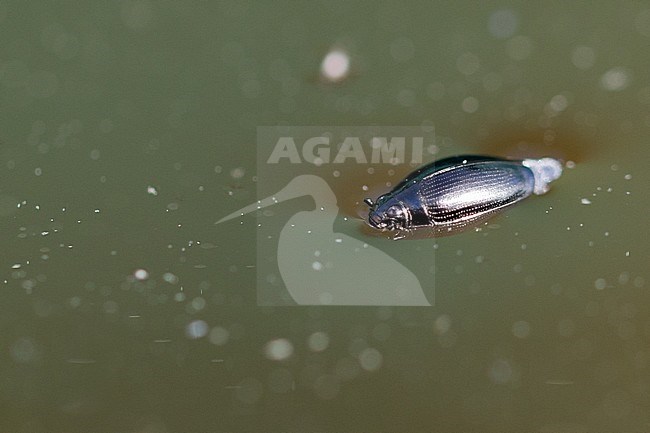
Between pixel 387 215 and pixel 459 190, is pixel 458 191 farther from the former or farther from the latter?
pixel 387 215

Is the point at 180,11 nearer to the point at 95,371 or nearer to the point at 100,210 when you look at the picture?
the point at 100,210

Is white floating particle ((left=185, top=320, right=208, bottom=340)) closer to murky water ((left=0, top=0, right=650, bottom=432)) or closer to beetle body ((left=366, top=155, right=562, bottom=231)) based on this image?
murky water ((left=0, top=0, right=650, bottom=432))

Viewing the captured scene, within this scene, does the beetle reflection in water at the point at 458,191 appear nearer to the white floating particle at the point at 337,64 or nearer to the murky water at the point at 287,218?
the murky water at the point at 287,218

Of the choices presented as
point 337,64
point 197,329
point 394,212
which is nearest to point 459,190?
point 394,212

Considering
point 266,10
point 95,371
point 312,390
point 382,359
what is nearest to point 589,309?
point 382,359

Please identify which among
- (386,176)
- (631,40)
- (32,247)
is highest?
(631,40)

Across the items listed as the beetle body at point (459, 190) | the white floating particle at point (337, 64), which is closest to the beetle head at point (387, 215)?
the beetle body at point (459, 190)
